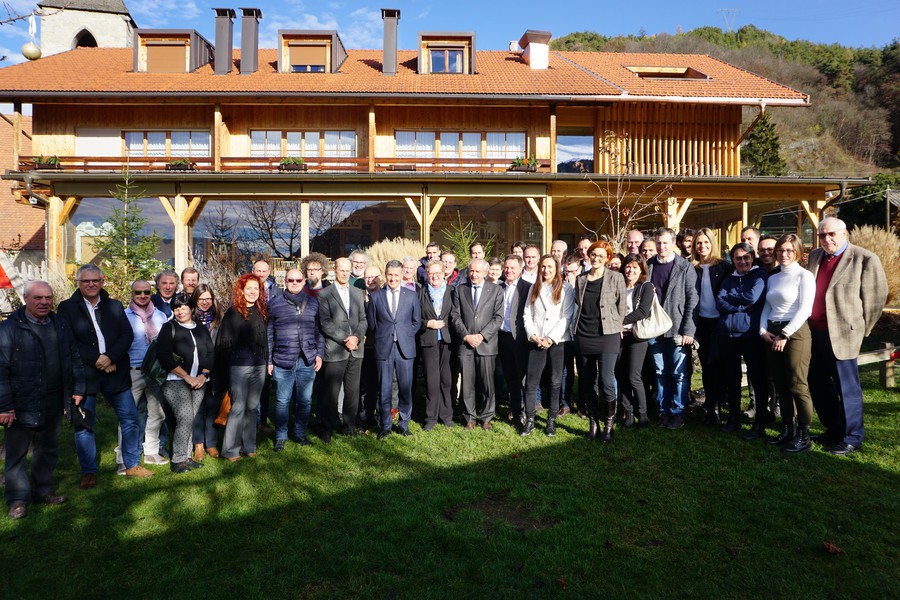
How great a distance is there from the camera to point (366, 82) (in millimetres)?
17484

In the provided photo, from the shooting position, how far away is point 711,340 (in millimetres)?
5973

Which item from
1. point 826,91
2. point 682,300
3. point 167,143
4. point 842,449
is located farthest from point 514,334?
point 826,91

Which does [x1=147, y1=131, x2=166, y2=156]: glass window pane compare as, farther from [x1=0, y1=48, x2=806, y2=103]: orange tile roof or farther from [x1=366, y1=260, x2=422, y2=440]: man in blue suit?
[x1=366, y1=260, x2=422, y2=440]: man in blue suit

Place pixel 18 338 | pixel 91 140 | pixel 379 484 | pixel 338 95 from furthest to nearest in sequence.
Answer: pixel 91 140, pixel 338 95, pixel 379 484, pixel 18 338

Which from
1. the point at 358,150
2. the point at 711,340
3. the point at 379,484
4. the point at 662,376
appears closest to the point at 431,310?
the point at 379,484

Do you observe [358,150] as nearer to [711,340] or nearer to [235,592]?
[711,340]

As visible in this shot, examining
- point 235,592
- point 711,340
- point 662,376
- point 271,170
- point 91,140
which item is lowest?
point 235,592

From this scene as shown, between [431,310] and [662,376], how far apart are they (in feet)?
8.60

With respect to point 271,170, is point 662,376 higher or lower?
lower

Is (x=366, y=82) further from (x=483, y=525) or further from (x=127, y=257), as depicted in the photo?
(x=483, y=525)

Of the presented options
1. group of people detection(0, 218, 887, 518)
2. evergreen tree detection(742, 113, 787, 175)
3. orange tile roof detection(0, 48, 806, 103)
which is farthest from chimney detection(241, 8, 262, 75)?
evergreen tree detection(742, 113, 787, 175)

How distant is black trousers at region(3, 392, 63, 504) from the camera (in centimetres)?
425

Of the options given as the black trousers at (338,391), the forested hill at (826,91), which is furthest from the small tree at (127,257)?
the forested hill at (826,91)

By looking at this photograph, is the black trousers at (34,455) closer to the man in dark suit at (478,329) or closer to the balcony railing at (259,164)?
the man in dark suit at (478,329)
